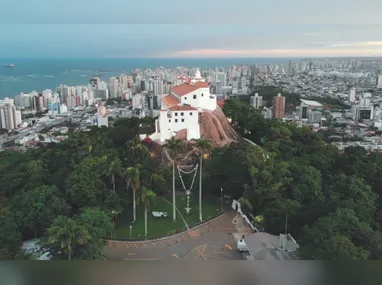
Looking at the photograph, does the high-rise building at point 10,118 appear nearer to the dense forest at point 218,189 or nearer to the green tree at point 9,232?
the dense forest at point 218,189

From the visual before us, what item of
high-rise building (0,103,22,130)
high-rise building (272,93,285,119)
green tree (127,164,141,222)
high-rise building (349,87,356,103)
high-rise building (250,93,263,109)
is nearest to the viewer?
green tree (127,164,141,222)

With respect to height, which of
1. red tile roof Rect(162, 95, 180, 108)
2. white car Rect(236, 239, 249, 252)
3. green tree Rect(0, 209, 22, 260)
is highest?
red tile roof Rect(162, 95, 180, 108)

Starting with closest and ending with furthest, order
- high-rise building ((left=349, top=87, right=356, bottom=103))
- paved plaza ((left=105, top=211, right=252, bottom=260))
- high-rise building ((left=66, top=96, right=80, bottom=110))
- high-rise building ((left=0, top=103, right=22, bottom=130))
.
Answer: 1. paved plaza ((left=105, top=211, right=252, bottom=260))
2. high-rise building ((left=349, top=87, right=356, bottom=103))
3. high-rise building ((left=0, top=103, right=22, bottom=130))
4. high-rise building ((left=66, top=96, right=80, bottom=110))

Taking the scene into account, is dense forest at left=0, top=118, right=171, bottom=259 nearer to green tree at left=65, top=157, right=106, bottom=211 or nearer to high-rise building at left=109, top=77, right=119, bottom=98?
green tree at left=65, top=157, right=106, bottom=211

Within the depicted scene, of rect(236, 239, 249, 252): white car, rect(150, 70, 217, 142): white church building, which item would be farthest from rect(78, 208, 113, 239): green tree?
rect(150, 70, 217, 142): white church building

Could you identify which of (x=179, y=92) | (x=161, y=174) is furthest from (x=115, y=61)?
(x=179, y=92)

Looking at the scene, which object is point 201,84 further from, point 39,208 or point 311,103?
point 39,208
